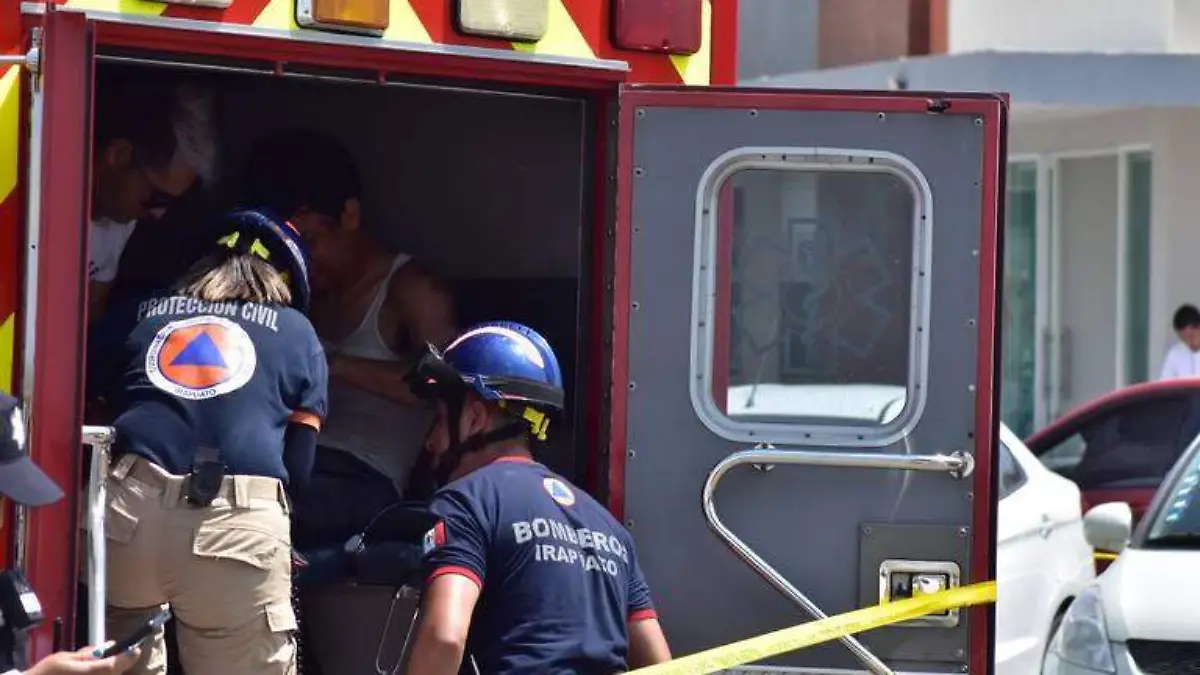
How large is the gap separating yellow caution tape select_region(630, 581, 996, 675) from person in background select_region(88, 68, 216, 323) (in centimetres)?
177

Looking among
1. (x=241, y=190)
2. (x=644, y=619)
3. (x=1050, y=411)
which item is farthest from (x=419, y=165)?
(x=1050, y=411)

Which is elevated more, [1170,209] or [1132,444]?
[1170,209]

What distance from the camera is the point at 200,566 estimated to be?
4801 millimetres

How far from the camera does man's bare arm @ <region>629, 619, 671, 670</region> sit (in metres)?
4.67

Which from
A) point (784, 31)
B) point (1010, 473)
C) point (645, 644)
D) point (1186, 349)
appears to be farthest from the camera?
point (784, 31)

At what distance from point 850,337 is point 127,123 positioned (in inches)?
84.7

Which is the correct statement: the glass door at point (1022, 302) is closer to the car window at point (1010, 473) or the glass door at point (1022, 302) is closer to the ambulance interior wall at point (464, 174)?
the car window at point (1010, 473)

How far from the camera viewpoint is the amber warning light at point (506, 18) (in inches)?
202

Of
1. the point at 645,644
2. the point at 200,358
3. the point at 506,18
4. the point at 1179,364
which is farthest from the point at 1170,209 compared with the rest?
the point at 200,358

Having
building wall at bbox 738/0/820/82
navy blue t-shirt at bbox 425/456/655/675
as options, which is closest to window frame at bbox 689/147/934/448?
navy blue t-shirt at bbox 425/456/655/675

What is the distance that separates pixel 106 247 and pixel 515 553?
199 centimetres

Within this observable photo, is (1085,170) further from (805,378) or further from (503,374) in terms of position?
(503,374)

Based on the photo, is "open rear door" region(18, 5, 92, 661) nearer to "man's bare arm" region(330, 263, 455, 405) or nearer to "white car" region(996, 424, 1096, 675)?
"man's bare arm" region(330, 263, 455, 405)

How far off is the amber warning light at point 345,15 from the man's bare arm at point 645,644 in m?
1.50
